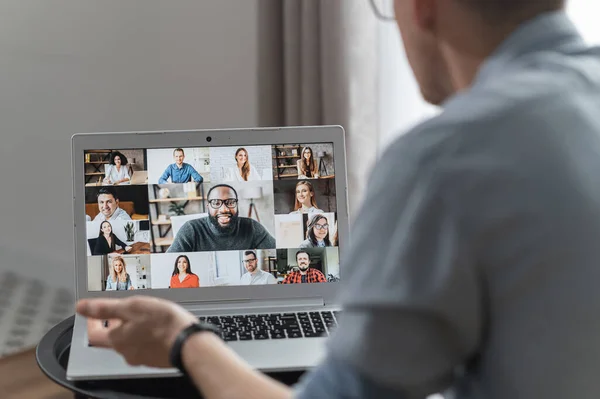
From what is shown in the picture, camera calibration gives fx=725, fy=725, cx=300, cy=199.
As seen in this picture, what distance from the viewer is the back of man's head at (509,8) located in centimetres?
50

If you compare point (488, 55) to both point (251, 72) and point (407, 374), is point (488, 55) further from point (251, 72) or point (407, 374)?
point (251, 72)

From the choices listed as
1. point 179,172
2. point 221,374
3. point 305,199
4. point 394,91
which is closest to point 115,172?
point 179,172

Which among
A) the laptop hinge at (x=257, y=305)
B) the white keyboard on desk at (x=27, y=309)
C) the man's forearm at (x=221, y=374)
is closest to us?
the man's forearm at (x=221, y=374)

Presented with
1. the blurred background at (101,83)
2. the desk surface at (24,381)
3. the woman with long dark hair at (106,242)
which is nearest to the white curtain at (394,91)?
the blurred background at (101,83)

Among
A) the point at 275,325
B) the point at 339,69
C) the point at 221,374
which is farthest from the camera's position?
the point at 339,69

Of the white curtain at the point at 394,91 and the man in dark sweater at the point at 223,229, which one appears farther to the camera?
the white curtain at the point at 394,91

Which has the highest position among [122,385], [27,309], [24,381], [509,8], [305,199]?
[509,8]

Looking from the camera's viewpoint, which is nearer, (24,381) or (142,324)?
(142,324)

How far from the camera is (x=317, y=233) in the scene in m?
1.17

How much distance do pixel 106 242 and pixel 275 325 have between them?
1.01ft

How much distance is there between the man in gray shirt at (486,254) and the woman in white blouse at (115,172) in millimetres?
736

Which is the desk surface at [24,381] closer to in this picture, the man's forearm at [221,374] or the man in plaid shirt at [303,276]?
the man in plaid shirt at [303,276]

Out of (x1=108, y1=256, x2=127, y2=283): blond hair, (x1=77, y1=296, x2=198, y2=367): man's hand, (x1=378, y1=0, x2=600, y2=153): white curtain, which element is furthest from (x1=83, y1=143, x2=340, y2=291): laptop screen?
(x1=378, y1=0, x2=600, y2=153): white curtain

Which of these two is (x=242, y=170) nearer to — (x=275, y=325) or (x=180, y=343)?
(x=275, y=325)
